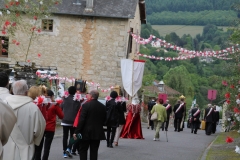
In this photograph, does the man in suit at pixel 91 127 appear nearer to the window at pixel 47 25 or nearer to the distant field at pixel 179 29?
the window at pixel 47 25

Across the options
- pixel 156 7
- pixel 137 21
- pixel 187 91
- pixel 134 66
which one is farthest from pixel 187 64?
pixel 134 66

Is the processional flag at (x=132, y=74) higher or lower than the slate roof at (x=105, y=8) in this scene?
lower

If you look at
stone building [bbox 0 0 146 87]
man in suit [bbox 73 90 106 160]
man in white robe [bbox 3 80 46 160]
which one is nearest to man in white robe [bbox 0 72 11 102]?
man in white robe [bbox 3 80 46 160]

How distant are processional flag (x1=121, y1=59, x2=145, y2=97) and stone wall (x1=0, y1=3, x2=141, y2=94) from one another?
32.9 feet

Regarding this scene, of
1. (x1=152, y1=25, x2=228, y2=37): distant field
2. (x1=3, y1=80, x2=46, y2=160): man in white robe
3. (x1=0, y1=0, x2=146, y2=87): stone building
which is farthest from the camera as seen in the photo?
(x1=152, y1=25, x2=228, y2=37): distant field

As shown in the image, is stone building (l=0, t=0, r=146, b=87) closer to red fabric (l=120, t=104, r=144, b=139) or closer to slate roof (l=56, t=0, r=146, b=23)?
slate roof (l=56, t=0, r=146, b=23)

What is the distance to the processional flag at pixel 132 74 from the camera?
27766mm

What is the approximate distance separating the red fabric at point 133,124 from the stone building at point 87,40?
14.4m

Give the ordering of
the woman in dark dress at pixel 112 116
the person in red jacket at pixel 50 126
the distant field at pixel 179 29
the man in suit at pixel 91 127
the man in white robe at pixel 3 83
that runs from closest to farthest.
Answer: the man in white robe at pixel 3 83 < the man in suit at pixel 91 127 < the person in red jacket at pixel 50 126 < the woman in dark dress at pixel 112 116 < the distant field at pixel 179 29

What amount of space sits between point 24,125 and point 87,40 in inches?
1185

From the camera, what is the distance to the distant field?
158 meters

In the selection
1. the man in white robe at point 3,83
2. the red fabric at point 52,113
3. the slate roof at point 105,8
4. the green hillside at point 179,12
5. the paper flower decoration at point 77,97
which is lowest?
the red fabric at point 52,113

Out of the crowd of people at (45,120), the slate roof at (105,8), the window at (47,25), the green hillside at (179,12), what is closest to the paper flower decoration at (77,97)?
the crowd of people at (45,120)

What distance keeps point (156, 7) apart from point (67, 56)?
418 ft
